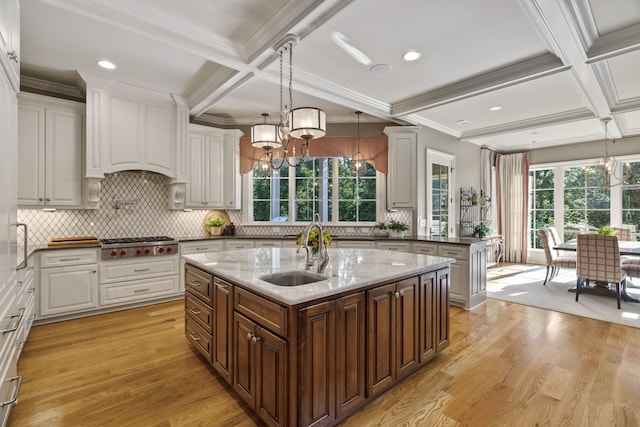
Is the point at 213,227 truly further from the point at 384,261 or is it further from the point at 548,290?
the point at 548,290

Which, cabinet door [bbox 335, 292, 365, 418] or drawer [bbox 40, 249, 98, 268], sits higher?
drawer [bbox 40, 249, 98, 268]

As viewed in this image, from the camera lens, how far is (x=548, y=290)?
4926 mm

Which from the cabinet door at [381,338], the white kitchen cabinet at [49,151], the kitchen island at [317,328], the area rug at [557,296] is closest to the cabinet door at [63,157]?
the white kitchen cabinet at [49,151]

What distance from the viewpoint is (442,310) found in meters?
2.66

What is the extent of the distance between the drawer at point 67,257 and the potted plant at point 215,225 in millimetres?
1570

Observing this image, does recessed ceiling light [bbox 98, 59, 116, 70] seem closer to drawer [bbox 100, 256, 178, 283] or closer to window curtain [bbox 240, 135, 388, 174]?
window curtain [bbox 240, 135, 388, 174]

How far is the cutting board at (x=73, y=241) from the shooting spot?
3.66 m

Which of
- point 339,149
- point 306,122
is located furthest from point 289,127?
point 339,149

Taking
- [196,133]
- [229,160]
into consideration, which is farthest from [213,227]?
[196,133]

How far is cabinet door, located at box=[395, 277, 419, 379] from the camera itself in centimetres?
220

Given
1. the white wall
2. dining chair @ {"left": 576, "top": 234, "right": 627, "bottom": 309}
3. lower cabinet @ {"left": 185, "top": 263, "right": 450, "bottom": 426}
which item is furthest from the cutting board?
dining chair @ {"left": 576, "top": 234, "right": 627, "bottom": 309}

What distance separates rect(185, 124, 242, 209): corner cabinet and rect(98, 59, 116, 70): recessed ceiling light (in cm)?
130

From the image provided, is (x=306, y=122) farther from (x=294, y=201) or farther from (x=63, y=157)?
(x=63, y=157)

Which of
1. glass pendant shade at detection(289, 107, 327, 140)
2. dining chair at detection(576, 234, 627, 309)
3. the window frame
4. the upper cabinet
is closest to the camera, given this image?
the upper cabinet
